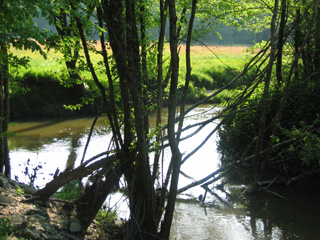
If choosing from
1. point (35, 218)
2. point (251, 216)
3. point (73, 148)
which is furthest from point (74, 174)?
point (73, 148)

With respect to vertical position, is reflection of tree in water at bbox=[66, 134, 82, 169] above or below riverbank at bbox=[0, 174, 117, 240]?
below

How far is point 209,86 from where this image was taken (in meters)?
24.4

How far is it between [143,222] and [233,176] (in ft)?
14.7

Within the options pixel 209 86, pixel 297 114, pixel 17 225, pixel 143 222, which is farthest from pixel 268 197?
pixel 209 86

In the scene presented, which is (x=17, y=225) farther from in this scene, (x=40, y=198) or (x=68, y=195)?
(x=68, y=195)

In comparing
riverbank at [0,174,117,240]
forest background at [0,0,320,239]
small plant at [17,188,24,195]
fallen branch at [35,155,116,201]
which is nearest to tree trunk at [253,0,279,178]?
forest background at [0,0,320,239]

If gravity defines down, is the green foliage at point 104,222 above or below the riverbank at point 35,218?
below

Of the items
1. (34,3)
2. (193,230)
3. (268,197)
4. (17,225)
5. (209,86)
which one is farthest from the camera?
(209,86)

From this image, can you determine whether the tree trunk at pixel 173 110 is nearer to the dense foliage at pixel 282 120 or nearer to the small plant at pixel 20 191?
the small plant at pixel 20 191

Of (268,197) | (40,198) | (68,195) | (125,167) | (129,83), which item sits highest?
(129,83)

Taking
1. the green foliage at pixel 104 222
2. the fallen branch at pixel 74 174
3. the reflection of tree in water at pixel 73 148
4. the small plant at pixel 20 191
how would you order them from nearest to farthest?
the fallen branch at pixel 74 174, the small plant at pixel 20 191, the green foliage at pixel 104 222, the reflection of tree in water at pixel 73 148

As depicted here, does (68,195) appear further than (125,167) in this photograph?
Yes

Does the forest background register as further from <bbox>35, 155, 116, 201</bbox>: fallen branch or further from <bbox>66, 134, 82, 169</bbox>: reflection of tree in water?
<bbox>66, 134, 82, 169</bbox>: reflection of tree in water

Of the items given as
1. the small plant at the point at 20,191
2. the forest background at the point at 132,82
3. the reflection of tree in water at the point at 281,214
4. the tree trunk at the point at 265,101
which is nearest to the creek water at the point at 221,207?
the reflection of tree in water at the point at 281,214
